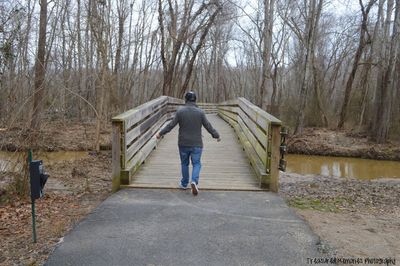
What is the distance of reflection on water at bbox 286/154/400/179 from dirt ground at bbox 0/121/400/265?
4188mm

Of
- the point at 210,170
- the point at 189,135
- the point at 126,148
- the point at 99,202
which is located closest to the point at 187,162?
the point at 189,135

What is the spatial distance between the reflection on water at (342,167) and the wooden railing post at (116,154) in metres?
8.75

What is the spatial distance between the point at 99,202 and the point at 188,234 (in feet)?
8.31

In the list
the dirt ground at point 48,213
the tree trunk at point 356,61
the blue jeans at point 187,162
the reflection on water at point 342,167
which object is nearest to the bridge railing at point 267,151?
the blue jeans at point 187,162

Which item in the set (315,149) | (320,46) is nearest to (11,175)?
(315,149)

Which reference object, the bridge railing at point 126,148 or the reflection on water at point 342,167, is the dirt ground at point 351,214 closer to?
the bridge railing at point 126,148

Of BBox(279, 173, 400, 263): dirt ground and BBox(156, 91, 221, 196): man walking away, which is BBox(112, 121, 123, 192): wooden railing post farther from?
BBox(279, 173, 400, 263): dirt ground

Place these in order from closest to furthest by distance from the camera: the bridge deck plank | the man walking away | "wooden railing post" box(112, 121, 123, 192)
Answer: "wooden railing post" box(112, 121, 123, 192) → the man walking away → the bridge deck plank

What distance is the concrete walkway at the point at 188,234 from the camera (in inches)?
152

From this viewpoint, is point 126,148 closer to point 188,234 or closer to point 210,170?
point 210,170

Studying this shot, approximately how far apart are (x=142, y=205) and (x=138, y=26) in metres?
31.8

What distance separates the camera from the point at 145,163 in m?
8.31

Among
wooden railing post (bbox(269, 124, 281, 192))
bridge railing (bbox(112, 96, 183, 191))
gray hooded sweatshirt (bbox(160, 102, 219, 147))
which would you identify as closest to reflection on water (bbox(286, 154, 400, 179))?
wooden railing post (bbox(269, 124, 281, 192))

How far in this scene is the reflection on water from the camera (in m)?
14.2
